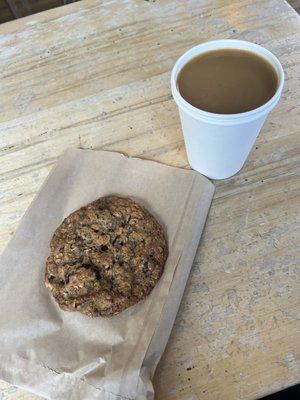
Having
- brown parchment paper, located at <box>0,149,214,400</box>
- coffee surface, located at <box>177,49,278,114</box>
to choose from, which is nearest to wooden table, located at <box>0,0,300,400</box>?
brown parchment paper, located at <box>0,149,214,400</box>

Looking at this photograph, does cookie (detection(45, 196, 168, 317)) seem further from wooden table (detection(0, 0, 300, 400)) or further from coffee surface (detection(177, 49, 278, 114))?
coffee surface (detection(177, 49, 278, 114))

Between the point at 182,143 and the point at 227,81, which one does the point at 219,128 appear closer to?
the point at 227,81

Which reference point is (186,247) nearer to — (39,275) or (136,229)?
(136,229)

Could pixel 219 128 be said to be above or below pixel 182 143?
above

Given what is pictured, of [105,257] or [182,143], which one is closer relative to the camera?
[105,257]

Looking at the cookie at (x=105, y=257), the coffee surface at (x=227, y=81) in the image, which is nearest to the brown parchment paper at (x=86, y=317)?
Answer: the cookie at (x=105, y=257)

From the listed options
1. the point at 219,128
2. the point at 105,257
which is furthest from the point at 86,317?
the point at 219,128

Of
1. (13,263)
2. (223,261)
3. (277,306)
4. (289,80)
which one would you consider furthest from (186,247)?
(289,80)

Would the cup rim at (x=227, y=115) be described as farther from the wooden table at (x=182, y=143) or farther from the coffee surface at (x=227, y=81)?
the wooden table at (x=182, y=143)
